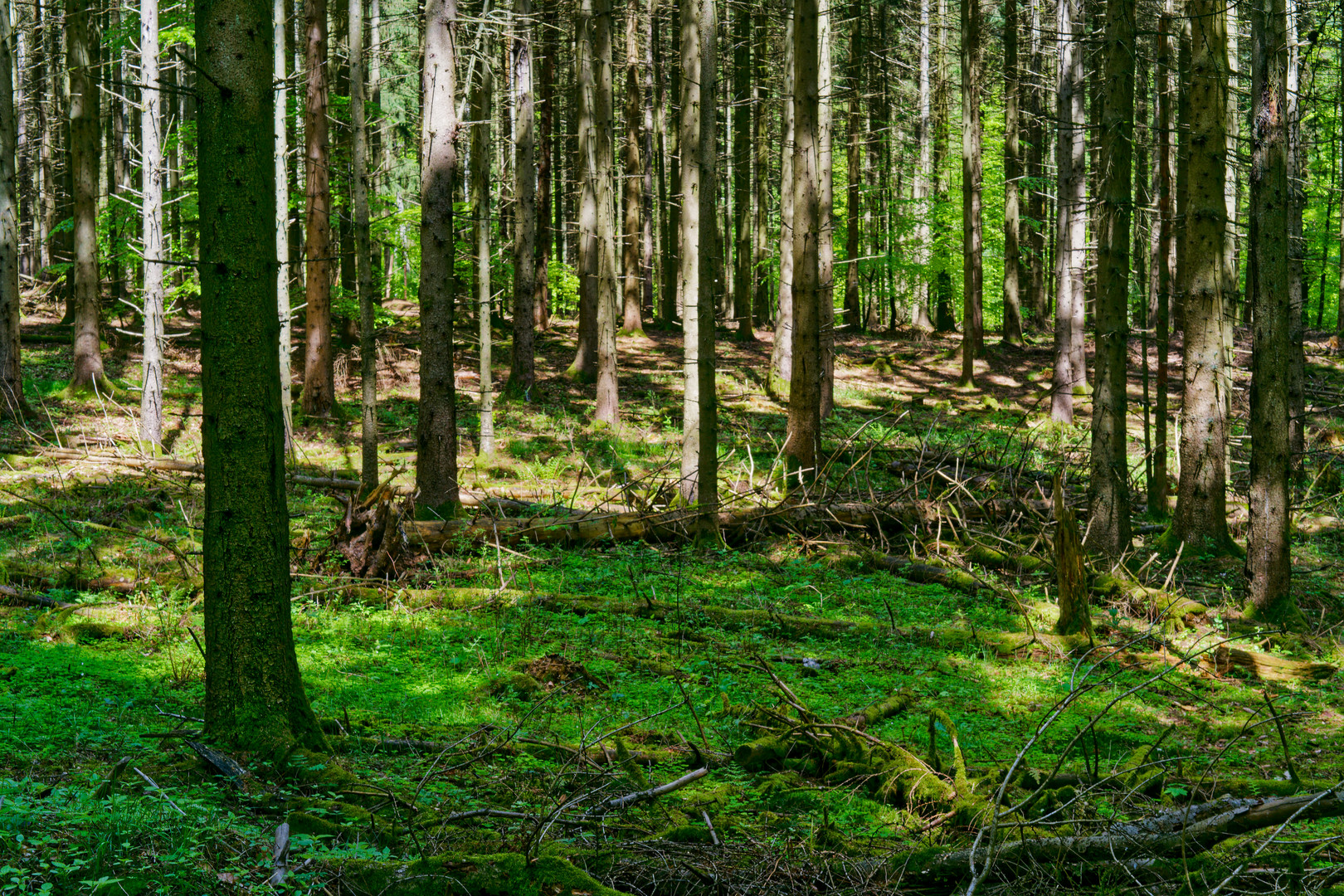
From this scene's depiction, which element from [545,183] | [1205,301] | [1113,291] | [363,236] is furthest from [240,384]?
[545,183]

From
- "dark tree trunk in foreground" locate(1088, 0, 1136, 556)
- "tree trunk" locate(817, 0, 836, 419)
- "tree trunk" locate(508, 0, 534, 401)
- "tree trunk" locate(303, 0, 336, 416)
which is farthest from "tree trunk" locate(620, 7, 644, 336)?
"dark tree trunk in foreground" locate(1088, 0, 1136, 556)

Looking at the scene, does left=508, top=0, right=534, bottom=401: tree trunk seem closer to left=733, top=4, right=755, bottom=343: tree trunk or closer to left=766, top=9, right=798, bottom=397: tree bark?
left=766, top=9, right=798, bottom=397: tree bark

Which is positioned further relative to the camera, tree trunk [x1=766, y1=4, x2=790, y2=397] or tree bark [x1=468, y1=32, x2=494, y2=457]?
tree trunk [x1=766, y1=4, x2=790, y2=397]

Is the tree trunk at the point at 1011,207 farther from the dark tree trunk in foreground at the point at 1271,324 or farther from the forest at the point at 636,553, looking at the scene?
the dark tree trunk in foreground at the point at 1271,324

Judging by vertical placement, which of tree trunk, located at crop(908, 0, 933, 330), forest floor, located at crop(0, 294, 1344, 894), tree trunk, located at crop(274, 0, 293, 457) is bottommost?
forest floor, located at crop(0, 294, 1344, 894)

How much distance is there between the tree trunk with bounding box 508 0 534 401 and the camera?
1672 centimetres

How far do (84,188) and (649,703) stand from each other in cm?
1524

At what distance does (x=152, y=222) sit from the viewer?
513 inches

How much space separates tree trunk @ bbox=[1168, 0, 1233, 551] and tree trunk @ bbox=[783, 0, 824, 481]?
418 centimetres

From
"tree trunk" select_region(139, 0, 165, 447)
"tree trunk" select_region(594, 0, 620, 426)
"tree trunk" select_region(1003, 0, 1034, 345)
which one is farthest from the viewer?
"tree trunk" select_region(1003, 0, 1034, 345)

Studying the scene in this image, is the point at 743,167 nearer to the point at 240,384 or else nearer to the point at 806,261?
the point at 806,261

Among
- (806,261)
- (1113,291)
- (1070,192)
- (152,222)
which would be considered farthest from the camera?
(1070,192)

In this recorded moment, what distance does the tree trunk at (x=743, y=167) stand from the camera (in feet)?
87.1

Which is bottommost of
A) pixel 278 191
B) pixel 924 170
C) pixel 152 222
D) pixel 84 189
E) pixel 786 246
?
pixel 152 222
